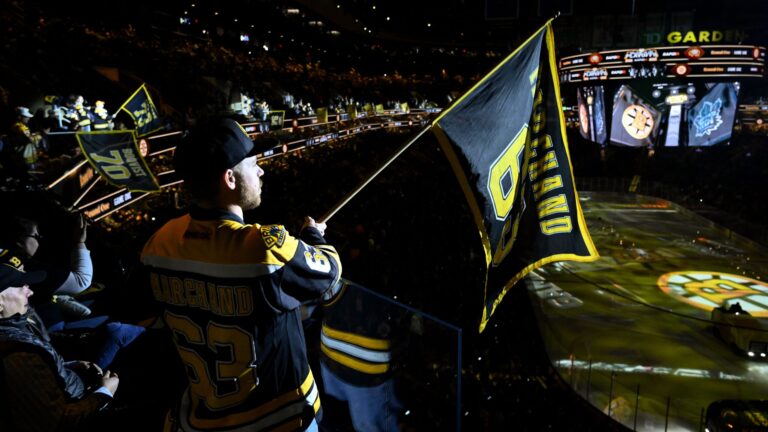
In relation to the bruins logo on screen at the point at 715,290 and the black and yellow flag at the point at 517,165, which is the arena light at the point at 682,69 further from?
the black and yellow flag at the point at 517,165

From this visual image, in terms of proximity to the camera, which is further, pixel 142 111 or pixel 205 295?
pixel 142 111

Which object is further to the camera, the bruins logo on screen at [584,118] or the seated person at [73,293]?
the bruins logo on screen at [584,118]

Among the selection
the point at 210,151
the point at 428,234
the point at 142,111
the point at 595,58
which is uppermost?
the point at 595,58

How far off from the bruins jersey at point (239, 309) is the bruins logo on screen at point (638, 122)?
24.3 metres

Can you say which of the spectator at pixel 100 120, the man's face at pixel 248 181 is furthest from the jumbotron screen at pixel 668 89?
the man's face at pixel 248 181

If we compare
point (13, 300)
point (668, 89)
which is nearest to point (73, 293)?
point (13, 300)

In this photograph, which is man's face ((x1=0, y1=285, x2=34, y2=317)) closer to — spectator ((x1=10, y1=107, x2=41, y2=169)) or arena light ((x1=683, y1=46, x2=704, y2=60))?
spectator ((x1=10, y1=107, x2=41, y2=169))

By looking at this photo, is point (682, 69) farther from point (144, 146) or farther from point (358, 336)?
point (358, 336)

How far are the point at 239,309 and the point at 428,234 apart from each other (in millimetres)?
11471

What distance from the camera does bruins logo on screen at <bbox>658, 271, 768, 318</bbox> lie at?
421 inches

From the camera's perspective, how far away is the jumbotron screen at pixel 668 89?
2114 centimetres

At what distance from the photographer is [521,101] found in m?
3.41

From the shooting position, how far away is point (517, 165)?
3479 mm

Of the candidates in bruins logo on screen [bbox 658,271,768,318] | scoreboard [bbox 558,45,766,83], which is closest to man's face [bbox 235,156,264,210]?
bruins logo on screen [bbox 658,271,768,318]
